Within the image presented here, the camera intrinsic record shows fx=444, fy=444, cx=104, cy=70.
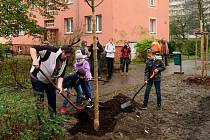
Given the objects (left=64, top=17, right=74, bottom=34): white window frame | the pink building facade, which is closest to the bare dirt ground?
the pink building facade

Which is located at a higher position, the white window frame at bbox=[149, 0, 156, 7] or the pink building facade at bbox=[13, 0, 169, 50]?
the white window frame at bbox=[149, 0, 156, 7]

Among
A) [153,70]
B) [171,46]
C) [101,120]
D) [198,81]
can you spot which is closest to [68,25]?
[171,46]

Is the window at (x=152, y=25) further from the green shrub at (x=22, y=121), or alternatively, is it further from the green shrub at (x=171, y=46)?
the green shrub at (x=22, y=121)

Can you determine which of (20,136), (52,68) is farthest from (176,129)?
(20,136)

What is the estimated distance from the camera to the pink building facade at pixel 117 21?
35.3 m

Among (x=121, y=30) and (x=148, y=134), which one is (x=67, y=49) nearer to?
(x=148, y=134)

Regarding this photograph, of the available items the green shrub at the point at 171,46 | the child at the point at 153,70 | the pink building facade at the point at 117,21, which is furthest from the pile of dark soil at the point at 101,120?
the green shrub at the point at 171,46

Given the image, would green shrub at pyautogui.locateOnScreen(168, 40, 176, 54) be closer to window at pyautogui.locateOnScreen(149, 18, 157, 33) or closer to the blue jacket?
window at pyautogui.locateOnScreen(149, 18, 157, 33)

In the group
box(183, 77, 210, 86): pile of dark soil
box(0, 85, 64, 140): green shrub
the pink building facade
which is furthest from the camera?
the pink building facade

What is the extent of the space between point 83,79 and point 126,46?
10.6 m

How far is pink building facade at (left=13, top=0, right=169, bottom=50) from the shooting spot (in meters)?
35.3

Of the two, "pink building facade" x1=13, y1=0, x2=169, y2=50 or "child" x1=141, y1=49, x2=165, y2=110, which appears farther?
"pink building facade" x1=13, y1=0, x2=169, y2=50

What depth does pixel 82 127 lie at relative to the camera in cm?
854

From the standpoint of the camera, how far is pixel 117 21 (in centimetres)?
3538
